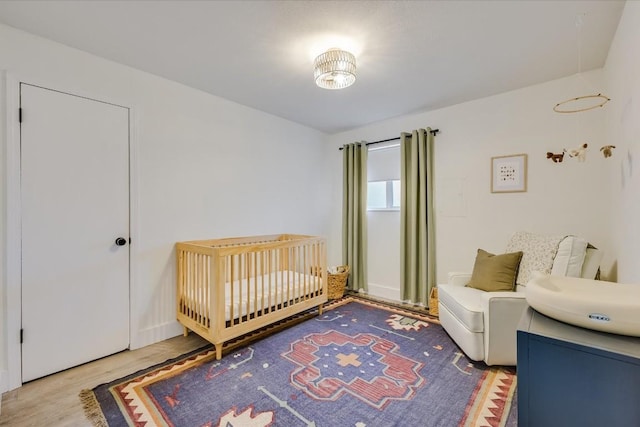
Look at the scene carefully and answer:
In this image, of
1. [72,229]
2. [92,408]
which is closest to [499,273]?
[92,408]

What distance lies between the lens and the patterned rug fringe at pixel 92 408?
1593 millimetres

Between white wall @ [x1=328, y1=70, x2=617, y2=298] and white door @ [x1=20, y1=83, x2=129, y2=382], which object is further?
white wall @ [x1=328, y1=70, x2=617, y2=298]

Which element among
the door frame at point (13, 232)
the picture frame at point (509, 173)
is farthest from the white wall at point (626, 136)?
the door frame at point (13, 232)

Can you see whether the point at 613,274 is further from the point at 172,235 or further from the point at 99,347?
the point at 99,347

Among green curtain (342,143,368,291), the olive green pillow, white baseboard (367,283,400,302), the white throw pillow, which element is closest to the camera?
the white throw pillow

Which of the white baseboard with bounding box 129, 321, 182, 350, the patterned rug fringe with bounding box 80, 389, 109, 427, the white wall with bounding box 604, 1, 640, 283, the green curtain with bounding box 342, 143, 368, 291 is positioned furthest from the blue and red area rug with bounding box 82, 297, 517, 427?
the green curtain with bounding box 342, 143, 368, 291

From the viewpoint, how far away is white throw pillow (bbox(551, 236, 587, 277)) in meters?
2.14

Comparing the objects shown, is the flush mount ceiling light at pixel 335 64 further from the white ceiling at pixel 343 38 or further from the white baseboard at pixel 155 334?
the white baseboard at pixel 155 334

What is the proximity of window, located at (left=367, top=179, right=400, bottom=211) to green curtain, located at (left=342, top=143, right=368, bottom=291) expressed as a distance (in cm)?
15

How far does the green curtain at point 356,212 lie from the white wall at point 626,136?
2400 millimetres

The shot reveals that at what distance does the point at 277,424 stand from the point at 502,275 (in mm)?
2064

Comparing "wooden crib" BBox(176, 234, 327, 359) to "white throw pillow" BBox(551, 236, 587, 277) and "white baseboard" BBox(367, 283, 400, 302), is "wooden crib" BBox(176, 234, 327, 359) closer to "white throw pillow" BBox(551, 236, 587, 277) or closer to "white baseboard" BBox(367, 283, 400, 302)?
"white baseboard" BBox(367, 283, 400, 302)

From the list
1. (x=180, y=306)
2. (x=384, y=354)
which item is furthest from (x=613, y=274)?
(x=180, y=306)

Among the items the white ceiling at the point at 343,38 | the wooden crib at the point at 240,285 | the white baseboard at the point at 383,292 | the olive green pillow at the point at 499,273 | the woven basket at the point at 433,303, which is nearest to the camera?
the white ceiling at the point at 343,38
